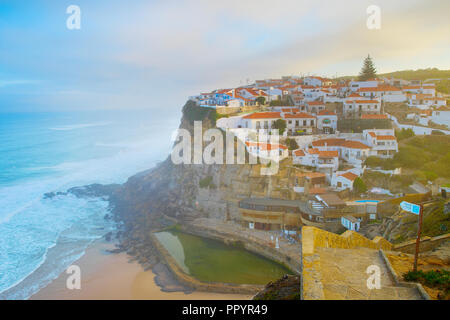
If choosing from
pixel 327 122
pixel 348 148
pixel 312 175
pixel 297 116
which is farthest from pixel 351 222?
pixel 297 116

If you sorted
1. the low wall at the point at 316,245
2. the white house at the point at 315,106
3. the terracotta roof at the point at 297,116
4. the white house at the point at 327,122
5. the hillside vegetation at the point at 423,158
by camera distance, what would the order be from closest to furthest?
the low wall at the point at 316,245 < the hillside vegetation at the point at 423,158 < the white house at the point at 327,122 < the terracotta roof at the point at 297,116 < the white house at the point at 315,106

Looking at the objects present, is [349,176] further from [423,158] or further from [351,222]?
[423,158]

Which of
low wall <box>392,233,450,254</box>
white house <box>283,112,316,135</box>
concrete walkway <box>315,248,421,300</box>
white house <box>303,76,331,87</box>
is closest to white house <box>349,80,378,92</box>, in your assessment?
white house <box>303,76,331,87</box>

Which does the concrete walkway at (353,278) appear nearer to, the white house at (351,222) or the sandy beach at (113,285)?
the sandy beach at (113,285)

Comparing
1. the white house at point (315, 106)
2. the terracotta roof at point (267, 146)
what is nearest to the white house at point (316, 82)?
the white house at point (315, 106)

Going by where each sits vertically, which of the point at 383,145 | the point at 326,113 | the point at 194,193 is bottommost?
the point at 194,193
